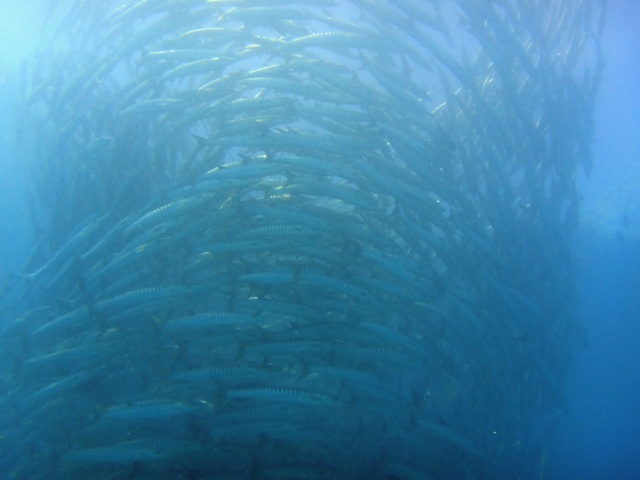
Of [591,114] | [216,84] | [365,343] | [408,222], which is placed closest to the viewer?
[365,343]

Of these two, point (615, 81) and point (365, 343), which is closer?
point (365, 343)

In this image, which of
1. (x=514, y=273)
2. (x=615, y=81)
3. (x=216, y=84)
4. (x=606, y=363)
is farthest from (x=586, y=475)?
(x=615, y=81)

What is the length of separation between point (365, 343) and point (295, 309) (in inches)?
27.9

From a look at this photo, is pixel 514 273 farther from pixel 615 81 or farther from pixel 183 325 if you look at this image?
pixel 615 81

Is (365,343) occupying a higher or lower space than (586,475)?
lower

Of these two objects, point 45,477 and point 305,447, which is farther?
point 305,447

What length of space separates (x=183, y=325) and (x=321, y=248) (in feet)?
4.58

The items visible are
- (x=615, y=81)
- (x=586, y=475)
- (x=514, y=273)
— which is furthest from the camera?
(x=615, y=81)

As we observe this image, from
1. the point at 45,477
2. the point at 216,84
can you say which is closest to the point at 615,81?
the point at 216,84

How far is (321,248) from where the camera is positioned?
4.42m

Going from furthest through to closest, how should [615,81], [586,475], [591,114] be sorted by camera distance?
[615,81], [586,475], [591,114]

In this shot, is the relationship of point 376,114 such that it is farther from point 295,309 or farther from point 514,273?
point 514,273

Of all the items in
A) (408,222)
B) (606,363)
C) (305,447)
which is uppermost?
(606,363)

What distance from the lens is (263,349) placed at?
155 inches
